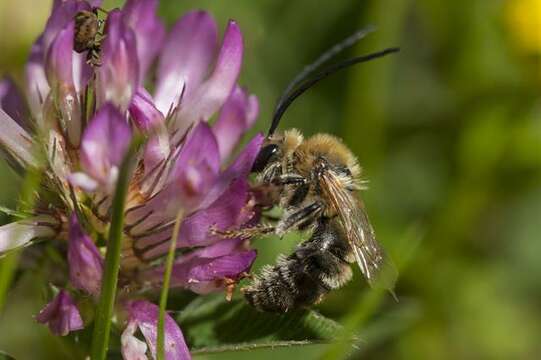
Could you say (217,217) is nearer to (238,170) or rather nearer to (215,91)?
(238,170)

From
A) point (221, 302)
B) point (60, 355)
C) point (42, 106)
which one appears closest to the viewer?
point (42, 106)

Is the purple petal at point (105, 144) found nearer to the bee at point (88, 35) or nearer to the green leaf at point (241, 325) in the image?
the bee at point (88, 35)

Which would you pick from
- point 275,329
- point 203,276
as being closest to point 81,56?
point 203,276

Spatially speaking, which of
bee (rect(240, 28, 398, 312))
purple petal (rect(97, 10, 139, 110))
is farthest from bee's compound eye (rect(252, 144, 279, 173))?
purple petal (rect(97, 10, 139, 110))

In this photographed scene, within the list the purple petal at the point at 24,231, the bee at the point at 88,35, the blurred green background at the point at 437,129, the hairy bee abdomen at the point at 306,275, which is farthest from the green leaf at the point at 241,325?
the blurred green background at the point at 437,129

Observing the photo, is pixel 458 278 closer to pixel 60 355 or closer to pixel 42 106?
pixel 60 355

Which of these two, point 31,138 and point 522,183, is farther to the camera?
point 522,183
